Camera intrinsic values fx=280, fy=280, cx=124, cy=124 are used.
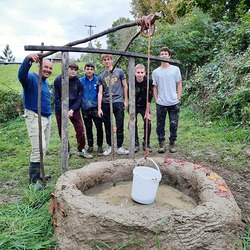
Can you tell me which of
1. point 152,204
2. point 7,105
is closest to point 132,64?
point 152,204

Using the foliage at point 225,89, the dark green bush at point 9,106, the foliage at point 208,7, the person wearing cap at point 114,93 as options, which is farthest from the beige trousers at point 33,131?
the foliage at point 208,7

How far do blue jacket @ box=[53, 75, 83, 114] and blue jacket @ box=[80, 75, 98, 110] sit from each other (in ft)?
0.72

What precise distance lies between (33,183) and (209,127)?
4.09 metres

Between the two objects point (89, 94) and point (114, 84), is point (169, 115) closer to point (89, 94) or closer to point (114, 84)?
point (114, 84)

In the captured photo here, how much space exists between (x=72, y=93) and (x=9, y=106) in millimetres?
5702

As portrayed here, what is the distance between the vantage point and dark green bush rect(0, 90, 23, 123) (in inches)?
358

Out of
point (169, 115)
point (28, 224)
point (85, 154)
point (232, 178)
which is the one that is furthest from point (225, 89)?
point (28, 224)

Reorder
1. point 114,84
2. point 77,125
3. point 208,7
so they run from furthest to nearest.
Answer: point 208,7
point 77,125
point 114,84

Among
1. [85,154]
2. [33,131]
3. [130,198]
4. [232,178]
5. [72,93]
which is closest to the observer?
[130,198]

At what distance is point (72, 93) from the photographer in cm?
429

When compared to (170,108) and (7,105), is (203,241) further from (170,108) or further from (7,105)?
(7,105)

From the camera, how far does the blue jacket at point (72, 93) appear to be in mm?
4270

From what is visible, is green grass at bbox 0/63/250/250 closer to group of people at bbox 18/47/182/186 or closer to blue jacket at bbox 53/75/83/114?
group of people at bbox 18/47/182/186

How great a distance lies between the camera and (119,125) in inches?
180
